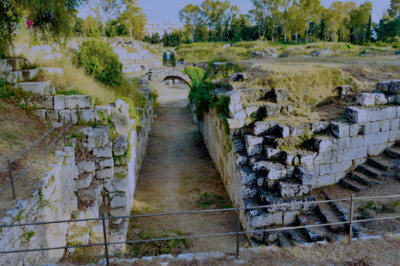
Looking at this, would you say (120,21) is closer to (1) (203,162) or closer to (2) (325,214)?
(1) (203,162)

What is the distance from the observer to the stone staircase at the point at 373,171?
868cm

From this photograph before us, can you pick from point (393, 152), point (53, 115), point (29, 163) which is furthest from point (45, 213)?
point (393, 152)

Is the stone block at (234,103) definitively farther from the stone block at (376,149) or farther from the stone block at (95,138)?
the stone block at (376,149)

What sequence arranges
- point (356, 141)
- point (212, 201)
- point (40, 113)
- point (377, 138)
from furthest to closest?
point (212, 201) → point (377, 138) → point (40, 113) → point (356, 141)

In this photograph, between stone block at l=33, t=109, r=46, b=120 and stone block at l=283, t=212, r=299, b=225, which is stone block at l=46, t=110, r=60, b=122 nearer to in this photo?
stone block at l=33, t=109, r=46, b=120

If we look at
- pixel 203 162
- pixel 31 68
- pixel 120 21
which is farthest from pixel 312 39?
pixel 31 68

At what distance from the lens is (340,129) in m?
8.92

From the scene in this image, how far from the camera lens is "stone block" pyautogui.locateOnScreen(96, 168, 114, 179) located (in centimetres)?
886

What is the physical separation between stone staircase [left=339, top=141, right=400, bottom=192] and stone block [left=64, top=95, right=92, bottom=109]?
312 inches

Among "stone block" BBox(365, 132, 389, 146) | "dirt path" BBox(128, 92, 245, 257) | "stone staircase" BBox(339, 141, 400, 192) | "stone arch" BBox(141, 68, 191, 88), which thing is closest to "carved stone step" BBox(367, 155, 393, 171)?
"stone staircase" BBox(339, 141, 400, 192)

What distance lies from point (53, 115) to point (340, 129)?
842cm

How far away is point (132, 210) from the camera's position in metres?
10.2

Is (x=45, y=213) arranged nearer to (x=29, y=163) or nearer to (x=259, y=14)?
(x=29, y=163)

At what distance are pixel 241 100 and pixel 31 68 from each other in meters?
7.03
